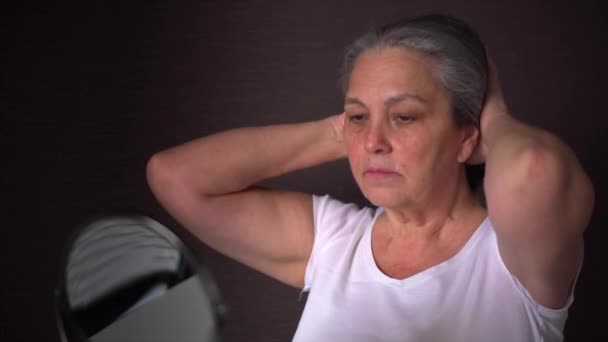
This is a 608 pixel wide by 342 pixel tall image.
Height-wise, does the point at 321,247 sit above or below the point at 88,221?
below

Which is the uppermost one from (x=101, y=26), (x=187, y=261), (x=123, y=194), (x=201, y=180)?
(x=101, y=26)

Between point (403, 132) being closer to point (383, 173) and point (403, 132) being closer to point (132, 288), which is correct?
point (383, 173)

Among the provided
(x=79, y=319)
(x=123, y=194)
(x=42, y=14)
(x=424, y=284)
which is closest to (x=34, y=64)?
(x=42, y=14)

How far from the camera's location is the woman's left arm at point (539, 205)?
775mm

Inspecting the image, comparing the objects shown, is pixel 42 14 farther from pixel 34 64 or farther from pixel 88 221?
pixel 88 221

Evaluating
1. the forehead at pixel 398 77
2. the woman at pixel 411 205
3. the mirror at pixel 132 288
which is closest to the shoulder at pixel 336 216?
the woman at pixel 411 205

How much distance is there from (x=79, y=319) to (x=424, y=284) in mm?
540

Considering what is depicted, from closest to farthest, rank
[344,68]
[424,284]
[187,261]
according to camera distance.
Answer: [187,261], [424,284], [344,68]

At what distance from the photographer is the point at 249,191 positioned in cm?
126

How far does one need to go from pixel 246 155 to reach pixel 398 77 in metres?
0.37

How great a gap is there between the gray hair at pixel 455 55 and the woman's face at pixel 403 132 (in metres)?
0.01

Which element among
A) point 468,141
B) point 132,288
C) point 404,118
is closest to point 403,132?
point 404,118

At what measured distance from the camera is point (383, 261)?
3.62ft

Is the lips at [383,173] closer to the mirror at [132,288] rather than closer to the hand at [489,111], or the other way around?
the hand at [489,111]
